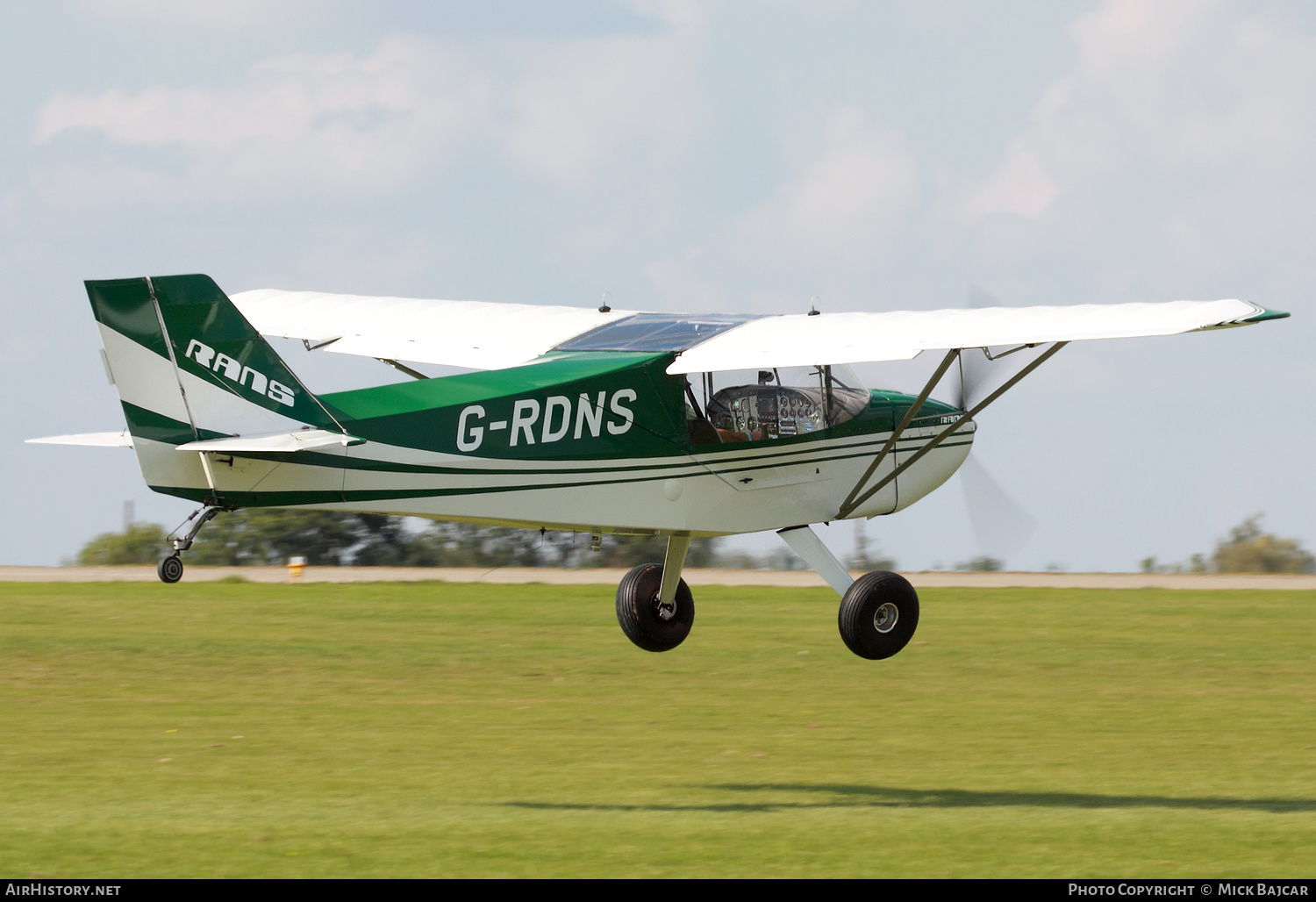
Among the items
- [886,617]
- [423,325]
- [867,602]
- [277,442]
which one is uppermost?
[423,325]

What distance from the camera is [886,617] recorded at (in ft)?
47.3

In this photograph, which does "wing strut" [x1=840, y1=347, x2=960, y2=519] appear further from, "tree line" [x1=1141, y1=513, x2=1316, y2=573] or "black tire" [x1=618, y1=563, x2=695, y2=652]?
"tree line" [x1=1141, y1=513, x2=1316, y2=573]

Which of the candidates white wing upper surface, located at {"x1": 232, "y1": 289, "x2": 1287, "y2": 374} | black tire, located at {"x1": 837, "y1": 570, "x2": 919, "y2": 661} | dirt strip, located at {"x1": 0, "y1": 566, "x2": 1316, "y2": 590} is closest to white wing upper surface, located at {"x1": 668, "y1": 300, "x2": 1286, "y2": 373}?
white wing upper surface, located at {"x1": 232, "y1": 289, "x2": 1287, "y2": 374}

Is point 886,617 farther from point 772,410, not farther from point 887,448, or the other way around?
point 772,410

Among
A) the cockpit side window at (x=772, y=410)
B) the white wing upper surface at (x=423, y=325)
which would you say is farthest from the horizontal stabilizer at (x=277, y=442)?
the white wing upper surface at (x=423, y=325)

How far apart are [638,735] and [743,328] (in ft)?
21.8

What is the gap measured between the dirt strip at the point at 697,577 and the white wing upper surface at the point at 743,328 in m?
18.3

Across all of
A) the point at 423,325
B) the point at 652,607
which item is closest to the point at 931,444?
the point at 652,607

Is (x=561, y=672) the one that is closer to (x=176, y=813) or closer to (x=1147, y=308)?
(x=176, y=813)

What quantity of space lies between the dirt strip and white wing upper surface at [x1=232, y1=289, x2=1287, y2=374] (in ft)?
60.1

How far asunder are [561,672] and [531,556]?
16163mm

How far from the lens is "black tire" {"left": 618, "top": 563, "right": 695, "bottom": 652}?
610 inches

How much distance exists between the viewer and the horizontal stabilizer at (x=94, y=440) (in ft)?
39.5

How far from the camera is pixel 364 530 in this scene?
4178 cm
